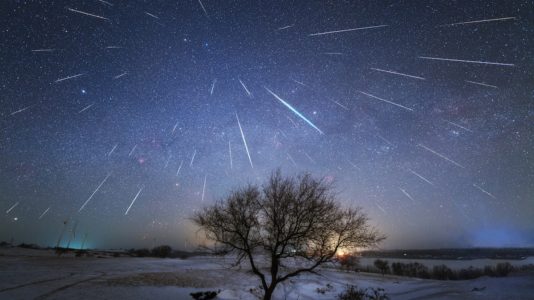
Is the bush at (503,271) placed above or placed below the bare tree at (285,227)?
below

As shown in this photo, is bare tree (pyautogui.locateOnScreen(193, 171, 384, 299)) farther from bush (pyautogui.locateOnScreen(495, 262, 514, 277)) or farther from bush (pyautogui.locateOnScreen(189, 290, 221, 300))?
bush (pyautogui.locateOnScreen(495, 262, 514, 277))

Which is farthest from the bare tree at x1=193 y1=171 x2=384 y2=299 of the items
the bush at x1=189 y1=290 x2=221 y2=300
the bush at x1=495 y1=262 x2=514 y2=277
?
the bush at x1=495 y1=262 x2=514 y2=277

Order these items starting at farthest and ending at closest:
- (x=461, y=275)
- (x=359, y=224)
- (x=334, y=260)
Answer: (x=461, y=275)
(x=334, y=260)
(x=359, y=224)

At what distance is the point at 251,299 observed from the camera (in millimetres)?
23547

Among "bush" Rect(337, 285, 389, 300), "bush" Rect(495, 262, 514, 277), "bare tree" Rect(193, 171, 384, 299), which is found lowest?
"bush" Rect(495, 262, 514, 277)

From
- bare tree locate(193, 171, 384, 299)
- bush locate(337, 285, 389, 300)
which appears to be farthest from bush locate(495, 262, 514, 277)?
bare tree locate(193, 171, 384, 299)

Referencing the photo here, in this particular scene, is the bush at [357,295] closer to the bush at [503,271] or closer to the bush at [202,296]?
the bush at [202,296]

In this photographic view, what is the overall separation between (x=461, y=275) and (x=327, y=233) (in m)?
75.3

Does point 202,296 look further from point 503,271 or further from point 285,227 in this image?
point 503,271

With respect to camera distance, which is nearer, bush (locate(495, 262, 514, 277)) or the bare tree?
the bare tree

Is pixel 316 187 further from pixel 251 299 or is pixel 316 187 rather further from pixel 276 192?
pixel 251 299

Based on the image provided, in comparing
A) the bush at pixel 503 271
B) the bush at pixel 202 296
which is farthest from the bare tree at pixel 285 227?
the bush at pixel 503 271

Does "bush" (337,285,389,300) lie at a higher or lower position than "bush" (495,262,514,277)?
higher

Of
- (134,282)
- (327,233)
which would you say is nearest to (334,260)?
(327,233)
